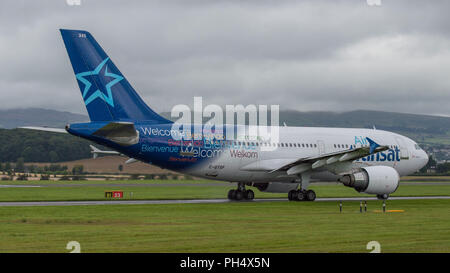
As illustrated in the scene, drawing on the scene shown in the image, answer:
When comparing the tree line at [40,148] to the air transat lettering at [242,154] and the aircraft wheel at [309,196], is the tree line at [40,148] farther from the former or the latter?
the aircraft wheel at [309,196]

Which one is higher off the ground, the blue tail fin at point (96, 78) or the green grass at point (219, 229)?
the blue tail fin at point (96, 78)

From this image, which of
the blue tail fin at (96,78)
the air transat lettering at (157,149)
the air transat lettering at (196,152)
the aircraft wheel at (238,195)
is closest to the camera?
the blue tail fin at (96,78)

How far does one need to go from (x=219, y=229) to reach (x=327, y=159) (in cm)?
1729

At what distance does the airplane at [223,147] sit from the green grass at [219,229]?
3.93 meters

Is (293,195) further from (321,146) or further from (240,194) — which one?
(321,146)

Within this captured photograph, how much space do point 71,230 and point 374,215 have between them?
13.7 metres

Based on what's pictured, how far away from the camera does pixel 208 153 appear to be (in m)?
37.3

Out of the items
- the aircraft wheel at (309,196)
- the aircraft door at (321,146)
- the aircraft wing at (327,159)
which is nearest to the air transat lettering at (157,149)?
the aircraft wing at (327,159)

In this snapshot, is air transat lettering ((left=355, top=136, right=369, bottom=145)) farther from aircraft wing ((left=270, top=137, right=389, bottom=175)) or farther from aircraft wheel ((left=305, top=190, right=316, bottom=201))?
aircraft wheel ((left=305, top=190, right=316, bottom=201))

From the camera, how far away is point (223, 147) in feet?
124

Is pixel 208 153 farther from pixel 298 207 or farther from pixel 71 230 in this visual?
pixel 71 230

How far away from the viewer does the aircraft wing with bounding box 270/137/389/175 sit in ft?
124

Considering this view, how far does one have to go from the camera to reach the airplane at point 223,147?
34.3 m
